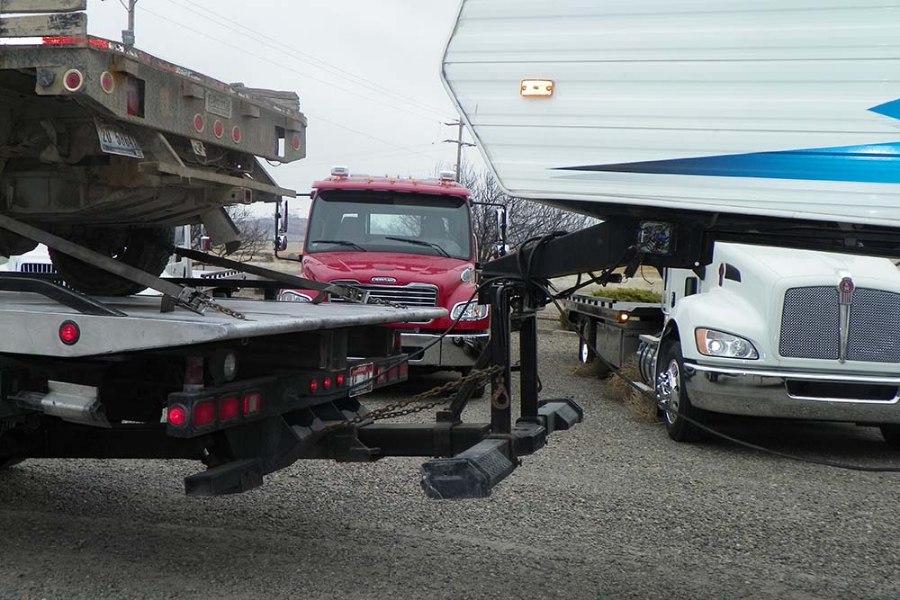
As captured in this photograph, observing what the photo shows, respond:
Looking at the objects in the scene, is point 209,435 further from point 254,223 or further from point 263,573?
point 254,223

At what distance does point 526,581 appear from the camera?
4.76m

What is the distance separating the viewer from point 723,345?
8.01 meters

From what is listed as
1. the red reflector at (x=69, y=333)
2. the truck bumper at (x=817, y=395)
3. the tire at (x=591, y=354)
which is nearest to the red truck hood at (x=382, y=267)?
the tire at (x=591, y=354)

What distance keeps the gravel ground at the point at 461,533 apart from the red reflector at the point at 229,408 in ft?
2.87

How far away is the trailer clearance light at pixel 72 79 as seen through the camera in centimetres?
401

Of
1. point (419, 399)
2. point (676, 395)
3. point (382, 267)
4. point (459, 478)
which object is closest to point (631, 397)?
point (676, 395)

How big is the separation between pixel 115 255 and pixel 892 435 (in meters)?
6.82

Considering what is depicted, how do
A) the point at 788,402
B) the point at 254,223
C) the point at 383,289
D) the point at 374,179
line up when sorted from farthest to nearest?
the point at 254,223
the point at 374,179
the point at 383,289
the point at 788,402

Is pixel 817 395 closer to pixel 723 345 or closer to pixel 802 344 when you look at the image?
pixel 802 344

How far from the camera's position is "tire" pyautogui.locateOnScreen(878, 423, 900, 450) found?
28.3 ft

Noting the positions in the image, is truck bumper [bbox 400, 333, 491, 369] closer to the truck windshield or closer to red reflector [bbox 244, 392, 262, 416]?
the truck windshield

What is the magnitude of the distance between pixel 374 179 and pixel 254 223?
27.2 meters

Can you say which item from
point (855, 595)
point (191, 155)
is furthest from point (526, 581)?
point (191, 155)

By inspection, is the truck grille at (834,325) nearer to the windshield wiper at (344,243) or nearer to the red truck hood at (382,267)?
the red truck hood at (382,267)
